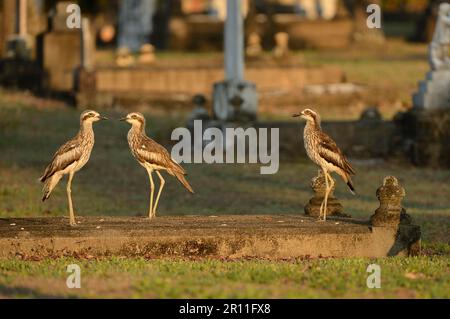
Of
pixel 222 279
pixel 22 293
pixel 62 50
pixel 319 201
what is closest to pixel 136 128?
pixel 319 201

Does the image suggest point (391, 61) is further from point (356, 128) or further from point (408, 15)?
point (408, 15)

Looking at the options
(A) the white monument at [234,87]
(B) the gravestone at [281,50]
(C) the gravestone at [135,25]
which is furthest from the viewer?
(C) the gravestone at [135,25]

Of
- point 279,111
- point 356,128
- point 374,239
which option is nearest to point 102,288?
point 374,239

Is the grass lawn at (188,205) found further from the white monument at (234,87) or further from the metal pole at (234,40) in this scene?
the metal pole at (234,40)

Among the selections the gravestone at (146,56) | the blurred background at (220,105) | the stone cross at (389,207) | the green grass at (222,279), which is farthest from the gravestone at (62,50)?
the green grass at (222,279)

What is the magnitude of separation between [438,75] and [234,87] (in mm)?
3411

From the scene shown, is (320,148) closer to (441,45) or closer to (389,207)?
(389,207)

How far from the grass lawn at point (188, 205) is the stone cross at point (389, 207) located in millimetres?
537

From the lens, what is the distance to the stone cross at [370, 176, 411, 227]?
14406 mm

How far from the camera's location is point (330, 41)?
52.3 metres

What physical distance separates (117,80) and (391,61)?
1309 cm

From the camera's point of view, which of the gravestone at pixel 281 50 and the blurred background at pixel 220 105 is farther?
the gravestone at pixel 281 50

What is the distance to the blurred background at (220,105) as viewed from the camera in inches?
796

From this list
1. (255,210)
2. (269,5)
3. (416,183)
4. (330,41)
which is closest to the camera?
(255,210)
